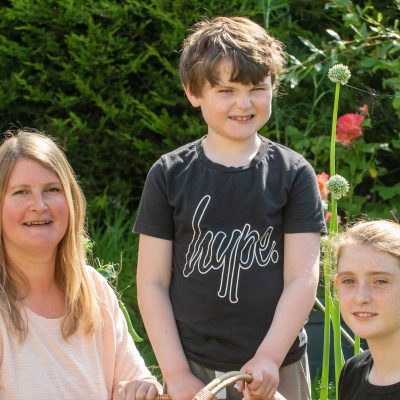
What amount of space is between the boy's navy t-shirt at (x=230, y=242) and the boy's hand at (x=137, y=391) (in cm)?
16

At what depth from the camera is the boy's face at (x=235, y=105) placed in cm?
274

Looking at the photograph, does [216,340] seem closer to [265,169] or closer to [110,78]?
[265,169]

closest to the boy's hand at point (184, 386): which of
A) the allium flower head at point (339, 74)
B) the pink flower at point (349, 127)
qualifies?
the allium flower head at point (339, 74)

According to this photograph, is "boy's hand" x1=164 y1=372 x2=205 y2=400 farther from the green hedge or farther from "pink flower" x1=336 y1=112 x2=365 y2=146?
the green hedge

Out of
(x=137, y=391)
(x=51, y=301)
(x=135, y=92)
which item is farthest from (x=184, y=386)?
(x=135, y=92)

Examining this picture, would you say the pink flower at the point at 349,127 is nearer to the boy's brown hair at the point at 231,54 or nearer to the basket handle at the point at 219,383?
the boy's brown hair at the point at 231,54

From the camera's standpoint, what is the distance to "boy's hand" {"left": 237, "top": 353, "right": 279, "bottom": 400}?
2.48 meters

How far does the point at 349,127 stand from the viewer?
4422 millimetres

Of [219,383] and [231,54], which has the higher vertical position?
[231,54]

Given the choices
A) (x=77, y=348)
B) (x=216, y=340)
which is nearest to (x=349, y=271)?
(x=216, y=340)

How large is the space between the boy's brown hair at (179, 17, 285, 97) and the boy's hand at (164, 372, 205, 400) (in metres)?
0.80

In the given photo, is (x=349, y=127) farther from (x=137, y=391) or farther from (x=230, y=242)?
(x=137, y=391)

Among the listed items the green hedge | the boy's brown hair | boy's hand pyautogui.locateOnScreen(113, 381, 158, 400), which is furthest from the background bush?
boy's hand pyautogui.locateOnScreen(113, 381, 158, 400)

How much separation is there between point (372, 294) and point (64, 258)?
97 cm
